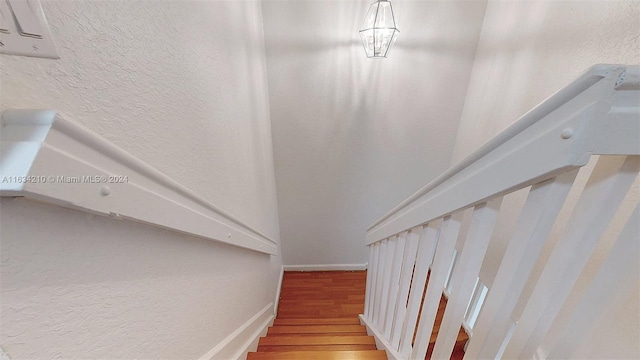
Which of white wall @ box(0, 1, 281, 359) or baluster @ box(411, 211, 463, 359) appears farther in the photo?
baluster @ box(411, 211, 463, 359)

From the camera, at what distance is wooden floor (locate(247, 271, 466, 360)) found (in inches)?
53.9

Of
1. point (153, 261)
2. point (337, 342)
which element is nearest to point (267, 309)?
point (337, 342)

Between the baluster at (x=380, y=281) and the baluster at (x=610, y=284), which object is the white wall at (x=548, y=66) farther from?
the baluster at (x=380, y=281)

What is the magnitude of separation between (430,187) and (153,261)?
33.0 inches

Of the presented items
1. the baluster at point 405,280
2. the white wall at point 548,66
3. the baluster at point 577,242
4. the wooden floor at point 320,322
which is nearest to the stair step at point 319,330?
the wooden floor at point 320,322

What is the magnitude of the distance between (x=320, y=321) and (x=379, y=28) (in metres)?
2.39

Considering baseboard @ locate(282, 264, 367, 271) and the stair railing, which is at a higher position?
the stair railing

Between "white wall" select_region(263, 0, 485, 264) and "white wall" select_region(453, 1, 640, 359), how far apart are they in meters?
0.27

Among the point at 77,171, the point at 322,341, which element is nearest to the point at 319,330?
the point at 322,341

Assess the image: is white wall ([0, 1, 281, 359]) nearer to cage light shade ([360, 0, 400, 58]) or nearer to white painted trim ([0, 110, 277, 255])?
white painted trim ([0, 110, 277, 255])

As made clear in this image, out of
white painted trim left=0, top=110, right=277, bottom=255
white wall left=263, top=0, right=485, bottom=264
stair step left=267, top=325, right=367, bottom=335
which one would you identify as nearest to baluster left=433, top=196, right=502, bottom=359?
white painted trim left=0, top=110, right=277, bottom=255

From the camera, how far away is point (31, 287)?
1.07 feet

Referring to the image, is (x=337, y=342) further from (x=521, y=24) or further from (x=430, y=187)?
(x=521, y=24)

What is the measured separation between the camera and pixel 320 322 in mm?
2148
